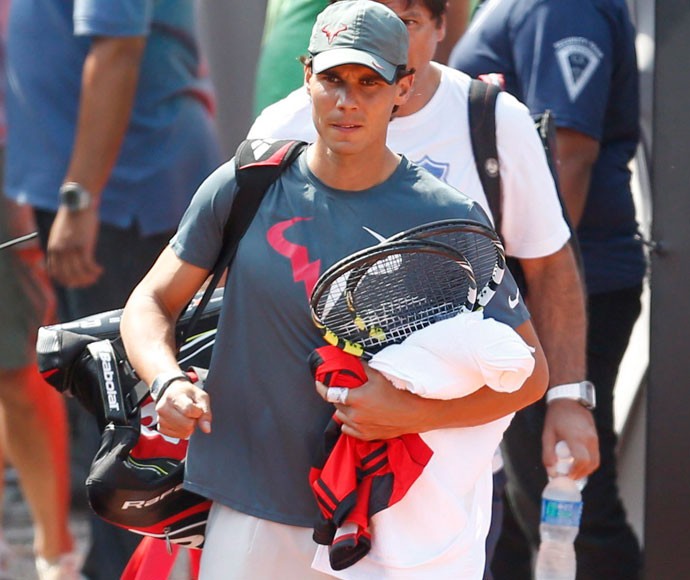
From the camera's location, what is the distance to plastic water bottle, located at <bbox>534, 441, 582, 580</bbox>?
3.29 meters

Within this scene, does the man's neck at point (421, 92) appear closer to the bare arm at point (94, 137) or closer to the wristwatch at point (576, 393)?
the wristwatch at point (576, 393)

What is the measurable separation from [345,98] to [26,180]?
202 cm

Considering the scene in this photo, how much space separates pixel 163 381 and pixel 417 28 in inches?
42.2

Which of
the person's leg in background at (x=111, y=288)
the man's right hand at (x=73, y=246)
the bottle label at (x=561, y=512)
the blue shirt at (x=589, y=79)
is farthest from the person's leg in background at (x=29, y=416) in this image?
the bottle label at (x=561, y=512)

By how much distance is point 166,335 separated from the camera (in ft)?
8.91

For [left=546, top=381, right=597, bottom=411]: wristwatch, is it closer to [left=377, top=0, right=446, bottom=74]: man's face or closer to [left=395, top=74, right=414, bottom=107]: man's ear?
[left=377, top=0, right=446, bottom=74]: man's face

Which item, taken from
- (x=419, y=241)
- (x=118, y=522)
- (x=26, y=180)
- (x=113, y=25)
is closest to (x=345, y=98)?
(x=419, y=241)

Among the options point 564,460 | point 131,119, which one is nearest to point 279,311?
point 564,460

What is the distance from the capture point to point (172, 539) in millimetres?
2922

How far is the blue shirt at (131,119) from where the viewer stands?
4.33m

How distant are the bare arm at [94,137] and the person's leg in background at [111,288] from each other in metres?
0.14

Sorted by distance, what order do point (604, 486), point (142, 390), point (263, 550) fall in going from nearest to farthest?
point (263, 550)
point (142, 390)
point (604, 486)

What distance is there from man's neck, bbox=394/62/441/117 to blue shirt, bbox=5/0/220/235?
129cm

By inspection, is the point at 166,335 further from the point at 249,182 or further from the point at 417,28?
the point at 417,28
